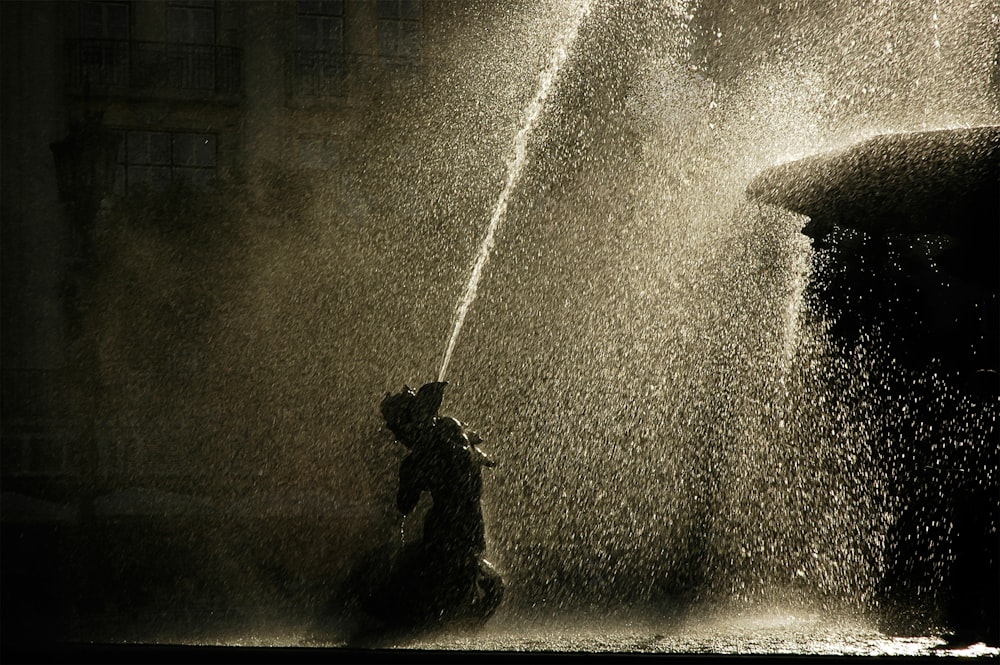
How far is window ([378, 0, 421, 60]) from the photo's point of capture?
51.9ft

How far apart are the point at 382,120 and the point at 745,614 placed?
12.0 meters

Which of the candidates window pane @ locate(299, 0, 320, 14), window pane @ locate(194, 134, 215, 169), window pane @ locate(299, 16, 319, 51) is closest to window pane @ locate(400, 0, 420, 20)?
window pane @ locate(299, 0, 320, 14)

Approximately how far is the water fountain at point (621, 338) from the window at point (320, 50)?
1673mm

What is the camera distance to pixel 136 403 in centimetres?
1274

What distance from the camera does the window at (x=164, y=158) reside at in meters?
16.2

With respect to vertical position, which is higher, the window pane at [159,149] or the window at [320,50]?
the window at [320,50]

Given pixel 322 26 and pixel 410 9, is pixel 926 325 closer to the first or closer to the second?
pixel 410 9

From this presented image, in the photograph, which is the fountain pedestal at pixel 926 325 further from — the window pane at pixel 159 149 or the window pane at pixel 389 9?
the window pane at pixel 159 149

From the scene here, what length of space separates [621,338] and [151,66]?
10696 mm

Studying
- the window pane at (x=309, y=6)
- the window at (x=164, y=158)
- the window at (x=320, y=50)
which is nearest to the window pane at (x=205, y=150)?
the window at (x=164, y=158)

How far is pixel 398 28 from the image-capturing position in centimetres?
1633

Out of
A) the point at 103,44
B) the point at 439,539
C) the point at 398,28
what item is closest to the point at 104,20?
the point at 103,44

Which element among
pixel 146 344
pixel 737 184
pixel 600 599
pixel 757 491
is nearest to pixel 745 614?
pixel 600 599

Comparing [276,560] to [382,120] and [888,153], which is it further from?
[382,120]
